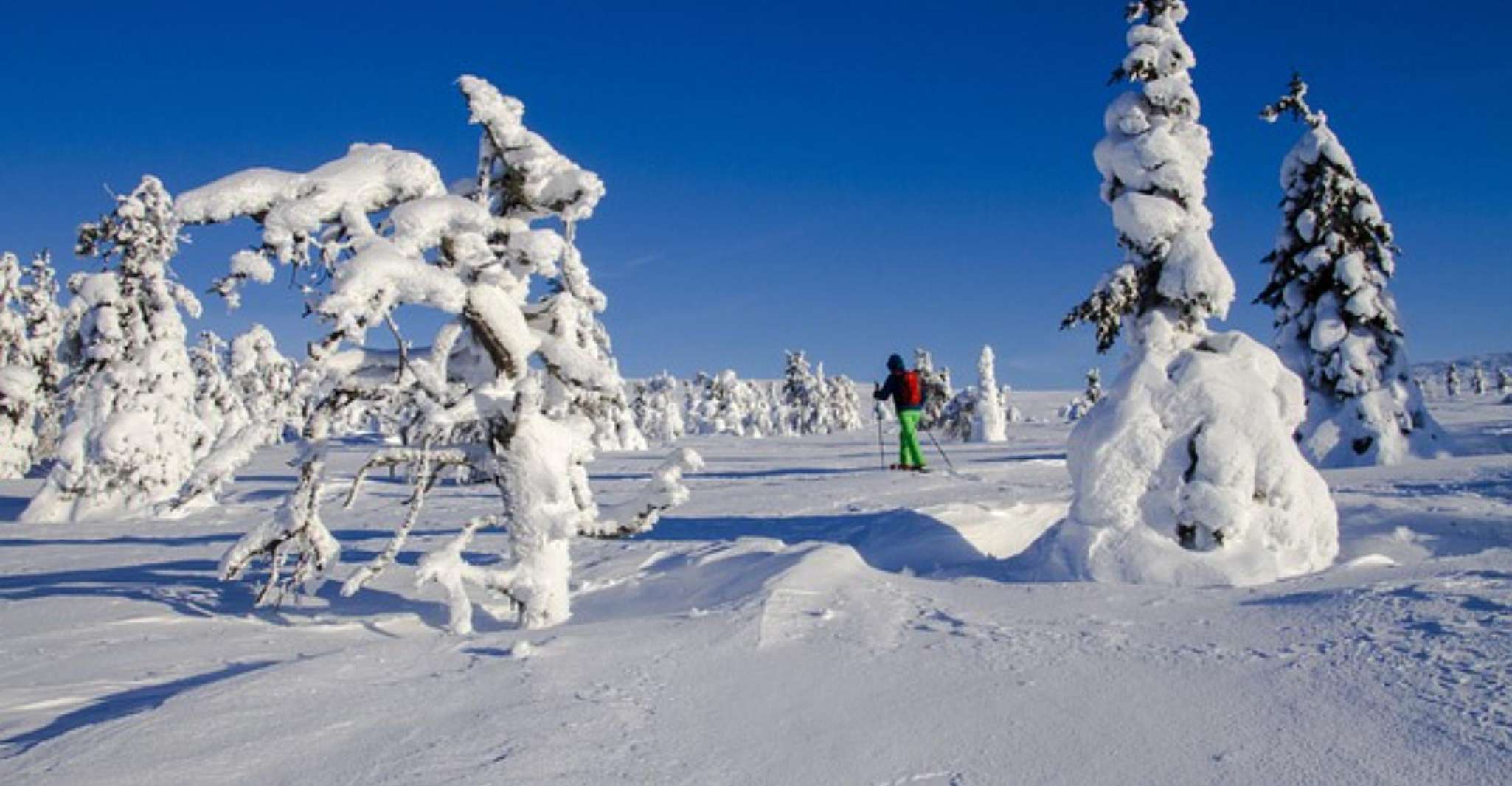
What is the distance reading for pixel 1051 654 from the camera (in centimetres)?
447

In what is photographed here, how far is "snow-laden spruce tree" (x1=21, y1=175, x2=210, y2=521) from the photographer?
68.1 feet

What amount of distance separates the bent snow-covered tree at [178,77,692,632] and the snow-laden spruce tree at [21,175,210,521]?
16.9 metres

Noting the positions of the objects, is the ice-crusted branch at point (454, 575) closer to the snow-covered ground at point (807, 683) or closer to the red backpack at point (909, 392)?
the snow-covered ground at point (807, 683)

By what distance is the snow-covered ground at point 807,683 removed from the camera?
331 cm

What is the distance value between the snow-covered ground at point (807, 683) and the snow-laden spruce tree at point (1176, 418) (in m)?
1.10

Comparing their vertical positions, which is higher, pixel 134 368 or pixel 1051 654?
pixel 134 368

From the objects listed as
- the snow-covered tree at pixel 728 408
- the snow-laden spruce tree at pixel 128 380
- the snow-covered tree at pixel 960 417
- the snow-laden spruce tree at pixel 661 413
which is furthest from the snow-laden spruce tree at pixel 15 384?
the snow-covered tree at pixel 728 408

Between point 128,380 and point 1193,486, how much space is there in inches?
906

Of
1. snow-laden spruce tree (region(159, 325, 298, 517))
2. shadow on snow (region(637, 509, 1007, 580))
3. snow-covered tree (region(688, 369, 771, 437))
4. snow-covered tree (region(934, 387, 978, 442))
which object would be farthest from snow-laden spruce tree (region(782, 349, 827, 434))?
shadow on snow (region(637, 509, 1007, 580))

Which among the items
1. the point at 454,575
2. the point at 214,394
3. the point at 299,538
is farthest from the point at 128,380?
the point at 214,394

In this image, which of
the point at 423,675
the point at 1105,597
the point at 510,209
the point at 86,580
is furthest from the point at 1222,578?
the point at 86,580

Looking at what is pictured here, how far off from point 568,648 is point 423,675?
0.80m

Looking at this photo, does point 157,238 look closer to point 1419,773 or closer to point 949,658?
point 949,658

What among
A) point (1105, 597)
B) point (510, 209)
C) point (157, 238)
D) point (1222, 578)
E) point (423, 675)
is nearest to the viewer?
point (423, 675)
